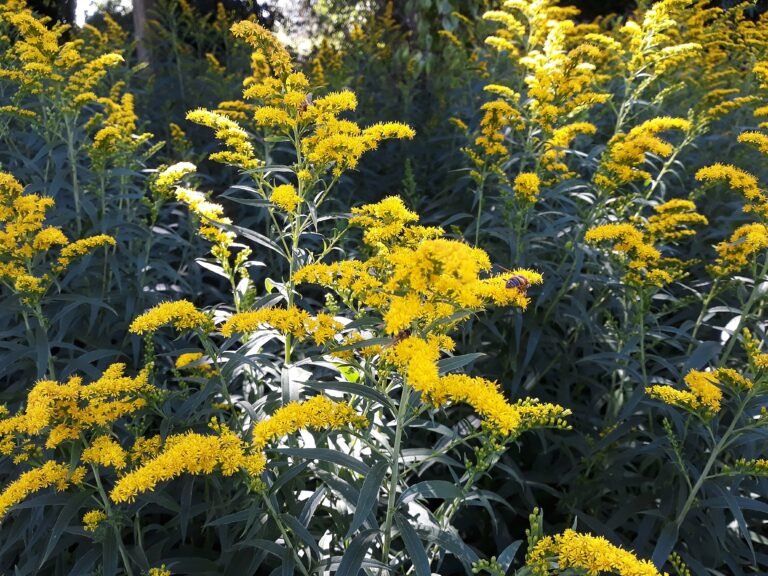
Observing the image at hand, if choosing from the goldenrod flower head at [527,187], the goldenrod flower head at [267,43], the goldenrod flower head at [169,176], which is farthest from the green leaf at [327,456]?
the goldenrod flower head at [527,187]

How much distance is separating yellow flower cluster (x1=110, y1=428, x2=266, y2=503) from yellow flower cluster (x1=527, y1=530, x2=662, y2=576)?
851mm

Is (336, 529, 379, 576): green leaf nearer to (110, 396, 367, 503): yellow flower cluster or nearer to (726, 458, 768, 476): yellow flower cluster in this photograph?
(110, 396, 367, 503): yellow flower cluster

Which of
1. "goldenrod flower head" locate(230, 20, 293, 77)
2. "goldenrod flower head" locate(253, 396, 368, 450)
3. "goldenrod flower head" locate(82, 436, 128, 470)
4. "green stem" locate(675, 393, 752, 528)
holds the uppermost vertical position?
"goldenrod flower head" locate(230, 20, 293, 77)

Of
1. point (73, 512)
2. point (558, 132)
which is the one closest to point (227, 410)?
point (73, 512)

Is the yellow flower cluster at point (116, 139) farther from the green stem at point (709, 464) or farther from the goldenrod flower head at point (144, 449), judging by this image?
the green stem at point (709, 464)

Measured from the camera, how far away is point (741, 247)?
2852 mm

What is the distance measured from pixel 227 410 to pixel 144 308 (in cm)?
107

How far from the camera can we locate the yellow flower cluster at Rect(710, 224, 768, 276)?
2.70m

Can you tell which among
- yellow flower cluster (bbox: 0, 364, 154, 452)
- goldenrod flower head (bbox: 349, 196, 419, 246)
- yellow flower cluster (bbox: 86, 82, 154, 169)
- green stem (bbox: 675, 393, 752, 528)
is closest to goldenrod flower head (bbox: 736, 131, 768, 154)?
green stem (bbox: 675, 393, 752, 528)

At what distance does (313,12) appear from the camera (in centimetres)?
1499

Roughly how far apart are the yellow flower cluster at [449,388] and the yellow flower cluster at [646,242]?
1203 millimetres

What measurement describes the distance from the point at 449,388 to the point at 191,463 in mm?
841

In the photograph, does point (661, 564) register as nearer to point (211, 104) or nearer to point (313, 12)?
point (211, 104)

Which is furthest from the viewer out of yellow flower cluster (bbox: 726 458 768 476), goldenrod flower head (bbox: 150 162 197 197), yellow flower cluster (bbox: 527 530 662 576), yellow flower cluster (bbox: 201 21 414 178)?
goldenrod flower head (bbox: 150 162 197 197)
